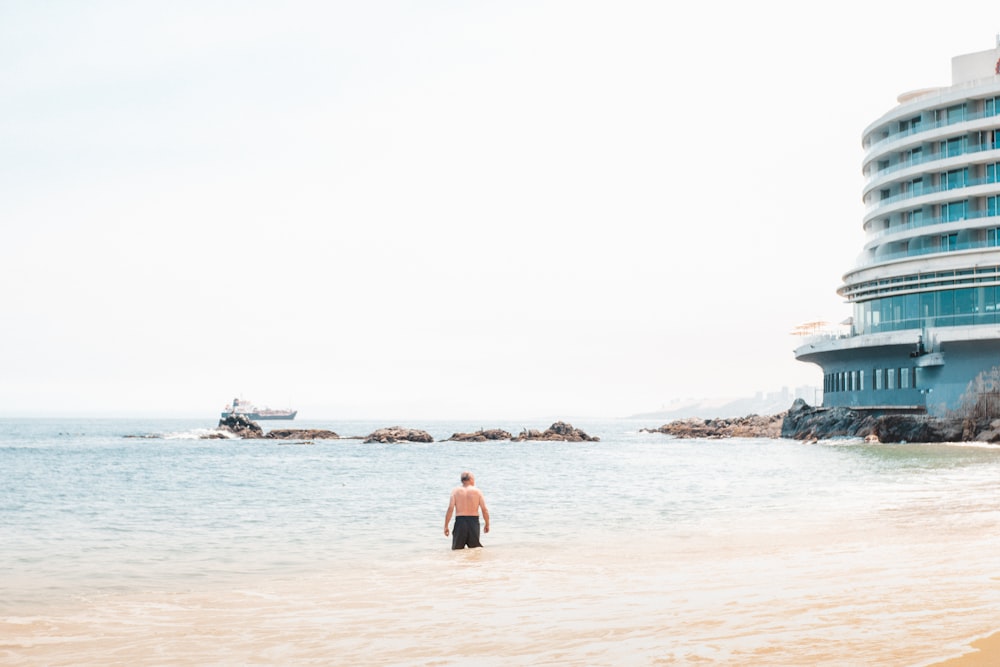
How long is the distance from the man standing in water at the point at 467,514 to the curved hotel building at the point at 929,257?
5281 cm

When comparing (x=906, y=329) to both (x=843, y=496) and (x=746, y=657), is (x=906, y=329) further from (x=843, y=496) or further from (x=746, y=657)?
(x=746, y=657)

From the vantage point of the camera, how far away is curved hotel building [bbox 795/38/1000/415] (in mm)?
65438

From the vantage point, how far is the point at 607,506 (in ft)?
94.5

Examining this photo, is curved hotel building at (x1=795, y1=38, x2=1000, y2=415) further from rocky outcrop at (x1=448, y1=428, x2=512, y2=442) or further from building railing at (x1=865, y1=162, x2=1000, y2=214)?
rocky outcrop at (x1=448, y1=428, x2=512, y2=442)

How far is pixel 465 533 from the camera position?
63.3 feet

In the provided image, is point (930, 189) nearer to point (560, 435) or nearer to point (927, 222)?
point (927, 222)

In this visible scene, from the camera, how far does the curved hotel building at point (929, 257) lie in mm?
65438

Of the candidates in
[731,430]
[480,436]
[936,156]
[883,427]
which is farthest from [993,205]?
[480,436]

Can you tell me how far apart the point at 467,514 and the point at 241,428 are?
10080 centimetres

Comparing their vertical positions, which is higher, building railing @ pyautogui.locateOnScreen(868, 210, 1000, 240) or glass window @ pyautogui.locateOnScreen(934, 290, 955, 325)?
building railing @ pyautogui.locateOnScreen(868, 210, 1000, 240)

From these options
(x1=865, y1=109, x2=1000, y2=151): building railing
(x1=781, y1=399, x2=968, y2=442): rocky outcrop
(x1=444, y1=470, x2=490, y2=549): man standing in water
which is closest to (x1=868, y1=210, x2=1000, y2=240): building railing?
(x1=865, y1=109, x2=1000, y2=151): building railing

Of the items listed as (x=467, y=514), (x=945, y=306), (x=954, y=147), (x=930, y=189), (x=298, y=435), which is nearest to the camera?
(x=467, y=514)

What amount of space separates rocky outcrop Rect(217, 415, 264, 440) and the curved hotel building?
64385mm

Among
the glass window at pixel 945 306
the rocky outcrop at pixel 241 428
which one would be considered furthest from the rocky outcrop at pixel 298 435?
the glass window at pixel 945 306
